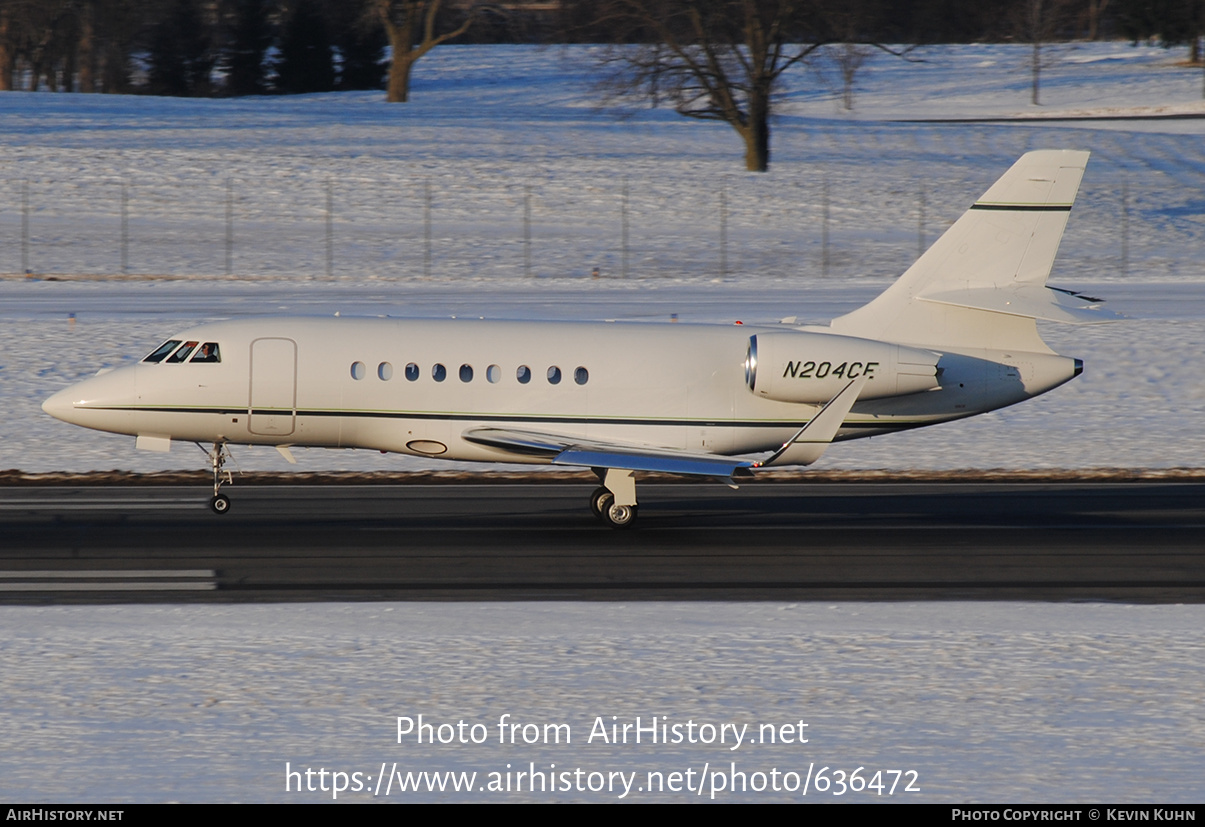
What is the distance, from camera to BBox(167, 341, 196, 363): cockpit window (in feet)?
64.0

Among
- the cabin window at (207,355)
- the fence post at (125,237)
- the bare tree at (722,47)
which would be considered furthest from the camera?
the bare tree at (722,47)

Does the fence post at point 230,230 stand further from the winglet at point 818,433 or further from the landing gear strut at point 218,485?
the winglet at point 818,433

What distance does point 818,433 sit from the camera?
61.2ft

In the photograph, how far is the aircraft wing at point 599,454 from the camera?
1861 cm

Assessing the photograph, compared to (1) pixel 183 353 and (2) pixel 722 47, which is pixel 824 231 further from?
(1) pixel 183 353

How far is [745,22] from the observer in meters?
Result: 56.3

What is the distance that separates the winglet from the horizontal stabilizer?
2302 millimetres

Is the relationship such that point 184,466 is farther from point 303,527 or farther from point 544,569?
point 544,569

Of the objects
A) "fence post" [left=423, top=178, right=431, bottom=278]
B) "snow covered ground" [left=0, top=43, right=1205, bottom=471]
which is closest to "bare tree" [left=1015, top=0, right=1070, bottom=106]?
"snow covered ground" [left=0, top=43, right=1205, bottom=471]

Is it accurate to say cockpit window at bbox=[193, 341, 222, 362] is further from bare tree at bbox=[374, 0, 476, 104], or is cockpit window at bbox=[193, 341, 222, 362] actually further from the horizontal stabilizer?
bare tree at bbox=[374, 0, 476, 104]

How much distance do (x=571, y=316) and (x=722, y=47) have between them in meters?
26.7

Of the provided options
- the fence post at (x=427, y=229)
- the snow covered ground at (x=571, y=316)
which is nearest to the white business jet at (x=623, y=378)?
the snow covered ground at (x=571, y=316)

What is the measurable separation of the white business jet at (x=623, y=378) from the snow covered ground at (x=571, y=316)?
→ 4.96 metres
